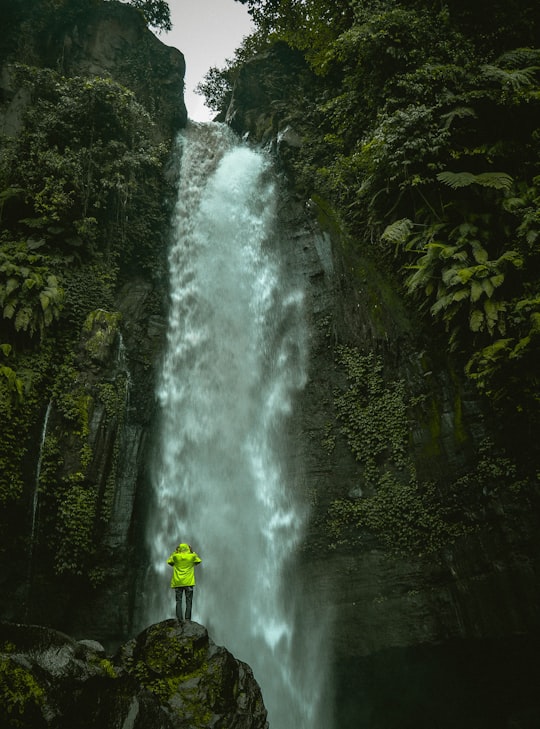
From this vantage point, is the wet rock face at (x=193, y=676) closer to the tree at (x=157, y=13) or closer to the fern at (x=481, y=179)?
the fern at (x=481, y=179)

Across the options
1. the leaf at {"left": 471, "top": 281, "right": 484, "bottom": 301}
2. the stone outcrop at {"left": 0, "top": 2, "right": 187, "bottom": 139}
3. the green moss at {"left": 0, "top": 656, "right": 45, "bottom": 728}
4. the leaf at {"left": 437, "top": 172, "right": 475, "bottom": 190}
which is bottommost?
the green moss at {"left": 0, "top": 656, "right": 45, "bottom": 728}

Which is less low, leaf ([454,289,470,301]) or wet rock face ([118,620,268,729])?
leaf ([454,289,470,301])

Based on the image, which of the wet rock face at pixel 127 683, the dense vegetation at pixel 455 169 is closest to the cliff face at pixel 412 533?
the dense vegetation at pixel 455 169

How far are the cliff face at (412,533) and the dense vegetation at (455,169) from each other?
88cm

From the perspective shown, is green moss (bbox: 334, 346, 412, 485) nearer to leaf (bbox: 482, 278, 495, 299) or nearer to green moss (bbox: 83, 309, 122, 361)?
leaf (bbox: 482, 278, 495, 299)

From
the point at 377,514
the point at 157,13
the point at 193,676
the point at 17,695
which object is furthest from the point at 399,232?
the point at 157,13

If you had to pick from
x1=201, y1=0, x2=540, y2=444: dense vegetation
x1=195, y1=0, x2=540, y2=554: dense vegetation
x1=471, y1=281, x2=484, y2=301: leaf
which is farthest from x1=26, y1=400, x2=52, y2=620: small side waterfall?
x1=471, y1=281, x2=484, y2=301: leaf

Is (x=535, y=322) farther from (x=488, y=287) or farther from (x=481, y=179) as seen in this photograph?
(x=481, y=179)

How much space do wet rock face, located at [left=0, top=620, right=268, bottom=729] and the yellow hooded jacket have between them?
1.29 meters

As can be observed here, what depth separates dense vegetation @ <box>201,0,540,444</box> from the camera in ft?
25.0

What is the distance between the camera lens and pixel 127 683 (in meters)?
4.25

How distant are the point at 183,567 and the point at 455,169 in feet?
30.2

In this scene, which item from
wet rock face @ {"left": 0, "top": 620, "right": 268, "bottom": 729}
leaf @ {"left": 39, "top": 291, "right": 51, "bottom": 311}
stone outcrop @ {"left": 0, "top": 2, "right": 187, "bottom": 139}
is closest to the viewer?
wet rock face @ {"left": 0, "top": 620, "right": 268, "bottom": 729}

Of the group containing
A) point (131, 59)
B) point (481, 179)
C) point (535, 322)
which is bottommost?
point (535, 322)
